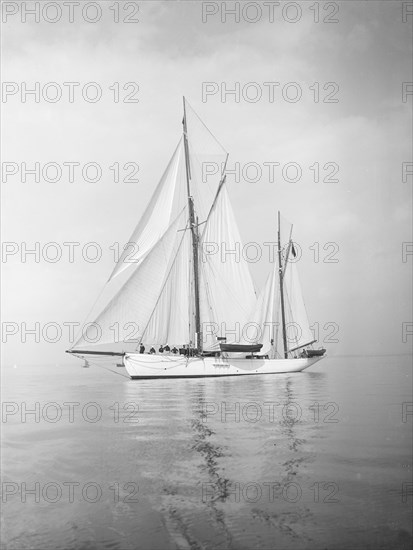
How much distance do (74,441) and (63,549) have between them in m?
8.35

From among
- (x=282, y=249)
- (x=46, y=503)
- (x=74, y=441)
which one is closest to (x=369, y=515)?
(x=46, y=503)

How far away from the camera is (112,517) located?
7.81 metres

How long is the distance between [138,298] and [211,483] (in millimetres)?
31395

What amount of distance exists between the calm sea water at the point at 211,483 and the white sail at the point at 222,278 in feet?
90.7

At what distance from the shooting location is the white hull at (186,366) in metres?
42.7

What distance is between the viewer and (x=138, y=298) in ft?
133

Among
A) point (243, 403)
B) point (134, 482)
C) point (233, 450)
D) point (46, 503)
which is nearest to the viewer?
point (46, 503)

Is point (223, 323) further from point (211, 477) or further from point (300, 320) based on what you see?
point (211, 477)

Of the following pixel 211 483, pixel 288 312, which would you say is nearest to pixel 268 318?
pixel 288 312

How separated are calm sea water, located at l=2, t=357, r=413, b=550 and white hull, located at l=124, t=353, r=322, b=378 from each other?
937 inches

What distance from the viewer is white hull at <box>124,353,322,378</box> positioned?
1679 inches

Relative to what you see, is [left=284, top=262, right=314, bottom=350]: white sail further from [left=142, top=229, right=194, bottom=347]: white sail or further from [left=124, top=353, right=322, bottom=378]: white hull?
[left=142, top=229, right=194, bottom=347]: white sail

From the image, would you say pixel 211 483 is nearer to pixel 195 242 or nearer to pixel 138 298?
pixel 138 298

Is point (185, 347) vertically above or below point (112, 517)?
below
